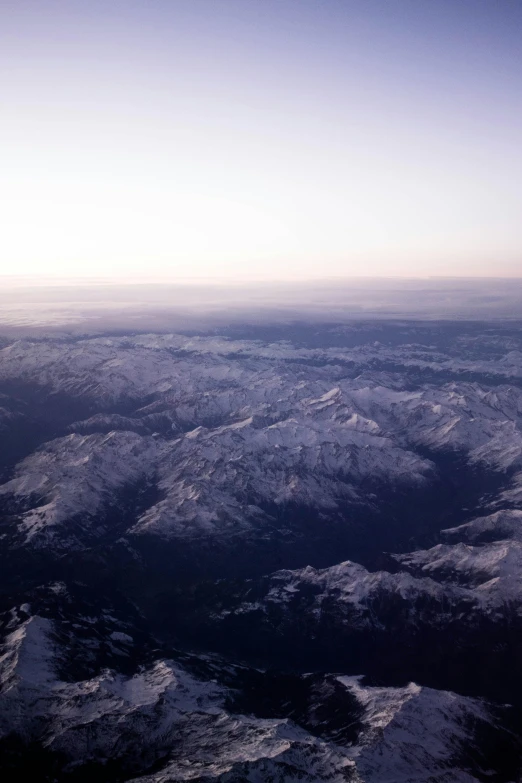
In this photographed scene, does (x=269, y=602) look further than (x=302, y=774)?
Yes

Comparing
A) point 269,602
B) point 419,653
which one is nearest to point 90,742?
point 269,602

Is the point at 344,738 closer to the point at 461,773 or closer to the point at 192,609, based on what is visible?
the point at 461,773

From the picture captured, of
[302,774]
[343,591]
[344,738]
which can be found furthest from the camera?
[343,591]

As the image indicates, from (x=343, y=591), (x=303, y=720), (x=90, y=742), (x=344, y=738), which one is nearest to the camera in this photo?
(x=90, y=742)

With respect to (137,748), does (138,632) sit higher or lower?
lower

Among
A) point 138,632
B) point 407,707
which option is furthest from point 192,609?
point 407,707

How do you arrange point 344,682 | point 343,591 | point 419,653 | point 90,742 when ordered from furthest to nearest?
point 343,591 < point 419,653 < point 344,682 < point 90,742

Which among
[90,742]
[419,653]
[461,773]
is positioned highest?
[90,742]

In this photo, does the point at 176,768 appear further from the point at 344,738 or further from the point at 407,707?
the point at 407,707

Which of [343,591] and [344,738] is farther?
[343,591]
